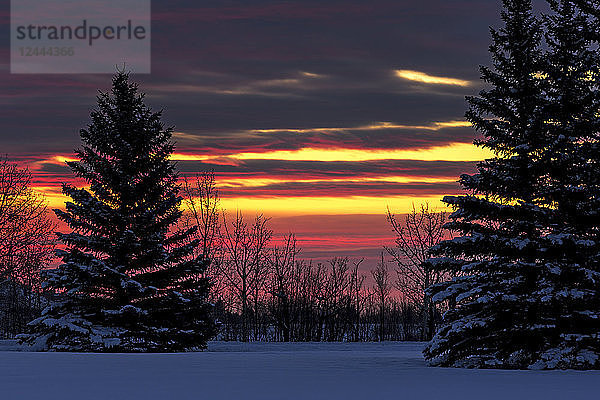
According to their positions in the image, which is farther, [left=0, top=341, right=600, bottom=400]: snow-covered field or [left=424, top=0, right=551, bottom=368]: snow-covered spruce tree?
[left=424, top=0, right=551, bottom=368]: snow-covered spruce tree

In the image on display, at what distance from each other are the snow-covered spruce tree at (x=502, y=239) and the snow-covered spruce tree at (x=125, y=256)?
12.9m

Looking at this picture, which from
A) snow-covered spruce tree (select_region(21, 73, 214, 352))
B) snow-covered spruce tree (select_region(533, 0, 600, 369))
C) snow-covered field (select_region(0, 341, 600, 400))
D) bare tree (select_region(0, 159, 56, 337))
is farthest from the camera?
bare tree (select_region(0, 159, 56, 337))

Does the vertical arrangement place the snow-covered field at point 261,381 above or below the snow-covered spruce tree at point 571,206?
below

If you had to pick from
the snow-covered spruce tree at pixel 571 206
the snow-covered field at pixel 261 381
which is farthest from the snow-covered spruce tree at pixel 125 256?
the snow-covered spruce tree at pixel 571 206

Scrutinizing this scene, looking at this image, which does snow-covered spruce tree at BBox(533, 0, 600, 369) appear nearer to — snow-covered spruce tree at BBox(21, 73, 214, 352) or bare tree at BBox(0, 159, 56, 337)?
snow-covered spruce tree at BBox(21, 73, 214, 352)

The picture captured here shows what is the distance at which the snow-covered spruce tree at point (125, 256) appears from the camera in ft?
88.1

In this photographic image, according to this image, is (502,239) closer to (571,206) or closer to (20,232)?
(571,206)

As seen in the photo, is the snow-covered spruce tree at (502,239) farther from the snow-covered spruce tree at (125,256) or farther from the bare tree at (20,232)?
the bare tree at (20,232)

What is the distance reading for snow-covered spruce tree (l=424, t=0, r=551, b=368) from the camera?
671 inches

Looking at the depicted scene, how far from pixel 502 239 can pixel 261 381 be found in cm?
822

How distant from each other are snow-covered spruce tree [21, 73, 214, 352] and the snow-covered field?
36.9 feet

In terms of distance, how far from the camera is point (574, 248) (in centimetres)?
1677

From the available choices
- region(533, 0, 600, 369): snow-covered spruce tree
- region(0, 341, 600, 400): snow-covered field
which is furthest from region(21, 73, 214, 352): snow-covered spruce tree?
region(533, 0, 600, 369): snow-covered spruce tree

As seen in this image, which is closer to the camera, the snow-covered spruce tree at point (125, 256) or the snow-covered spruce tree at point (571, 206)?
the snow-covered spruce tree at point (571, 206)
